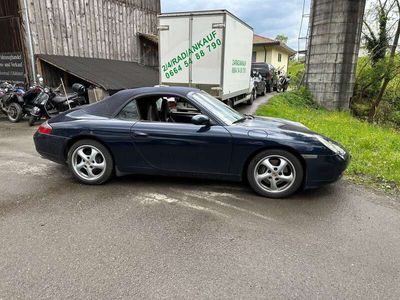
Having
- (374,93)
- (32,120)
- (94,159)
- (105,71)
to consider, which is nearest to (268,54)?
(374,93)

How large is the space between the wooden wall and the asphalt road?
29.6 feet

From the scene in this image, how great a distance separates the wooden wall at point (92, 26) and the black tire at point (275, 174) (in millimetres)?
10632

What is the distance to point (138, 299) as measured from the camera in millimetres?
2295

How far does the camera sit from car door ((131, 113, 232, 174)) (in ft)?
13.3

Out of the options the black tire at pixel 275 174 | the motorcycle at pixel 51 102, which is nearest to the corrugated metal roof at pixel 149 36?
the motorcycle at pixel 51 102

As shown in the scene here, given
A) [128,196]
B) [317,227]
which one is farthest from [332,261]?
[128,196]

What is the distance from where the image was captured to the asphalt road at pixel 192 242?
2441 mm

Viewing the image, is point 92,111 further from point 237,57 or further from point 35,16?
point 35,16

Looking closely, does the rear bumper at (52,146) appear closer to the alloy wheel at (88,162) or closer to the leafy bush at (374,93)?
the alloy wheel at (88,162)

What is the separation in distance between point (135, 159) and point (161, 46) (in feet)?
18.9

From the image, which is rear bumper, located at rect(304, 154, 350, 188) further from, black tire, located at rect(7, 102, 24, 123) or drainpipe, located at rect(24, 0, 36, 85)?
drainpipe, located at rect(24, 0, 36, 85)

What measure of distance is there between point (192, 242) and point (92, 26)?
1323 centimetres

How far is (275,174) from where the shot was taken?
13.1 feet

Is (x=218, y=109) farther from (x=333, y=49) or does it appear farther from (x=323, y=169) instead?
(x=333, y=49)
